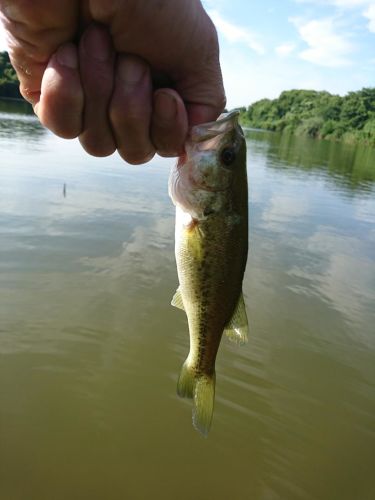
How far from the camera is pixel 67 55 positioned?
5.73 feet

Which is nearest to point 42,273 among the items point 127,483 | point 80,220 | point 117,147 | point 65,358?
point 65,358

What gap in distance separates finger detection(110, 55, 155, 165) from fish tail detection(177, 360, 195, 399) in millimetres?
1522

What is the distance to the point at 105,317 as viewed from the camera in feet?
23.4

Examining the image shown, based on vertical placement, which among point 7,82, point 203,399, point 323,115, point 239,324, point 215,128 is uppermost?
point 323,115

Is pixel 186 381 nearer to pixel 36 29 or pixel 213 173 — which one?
pixel 213 173

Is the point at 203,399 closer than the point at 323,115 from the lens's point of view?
Yes

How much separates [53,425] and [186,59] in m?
4.56

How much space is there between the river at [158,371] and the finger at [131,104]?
3.86m

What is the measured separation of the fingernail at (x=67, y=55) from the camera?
175 centimetres

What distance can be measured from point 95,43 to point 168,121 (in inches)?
17.5

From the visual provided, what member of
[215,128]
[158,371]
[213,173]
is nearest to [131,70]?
[215,128]

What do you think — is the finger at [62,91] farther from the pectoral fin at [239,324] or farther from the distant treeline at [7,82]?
the distant treeline at [7,82]

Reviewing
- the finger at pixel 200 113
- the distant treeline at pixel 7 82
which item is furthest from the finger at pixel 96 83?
the distant treeline at pixel 7 82

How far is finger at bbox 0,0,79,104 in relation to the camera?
1.57m
